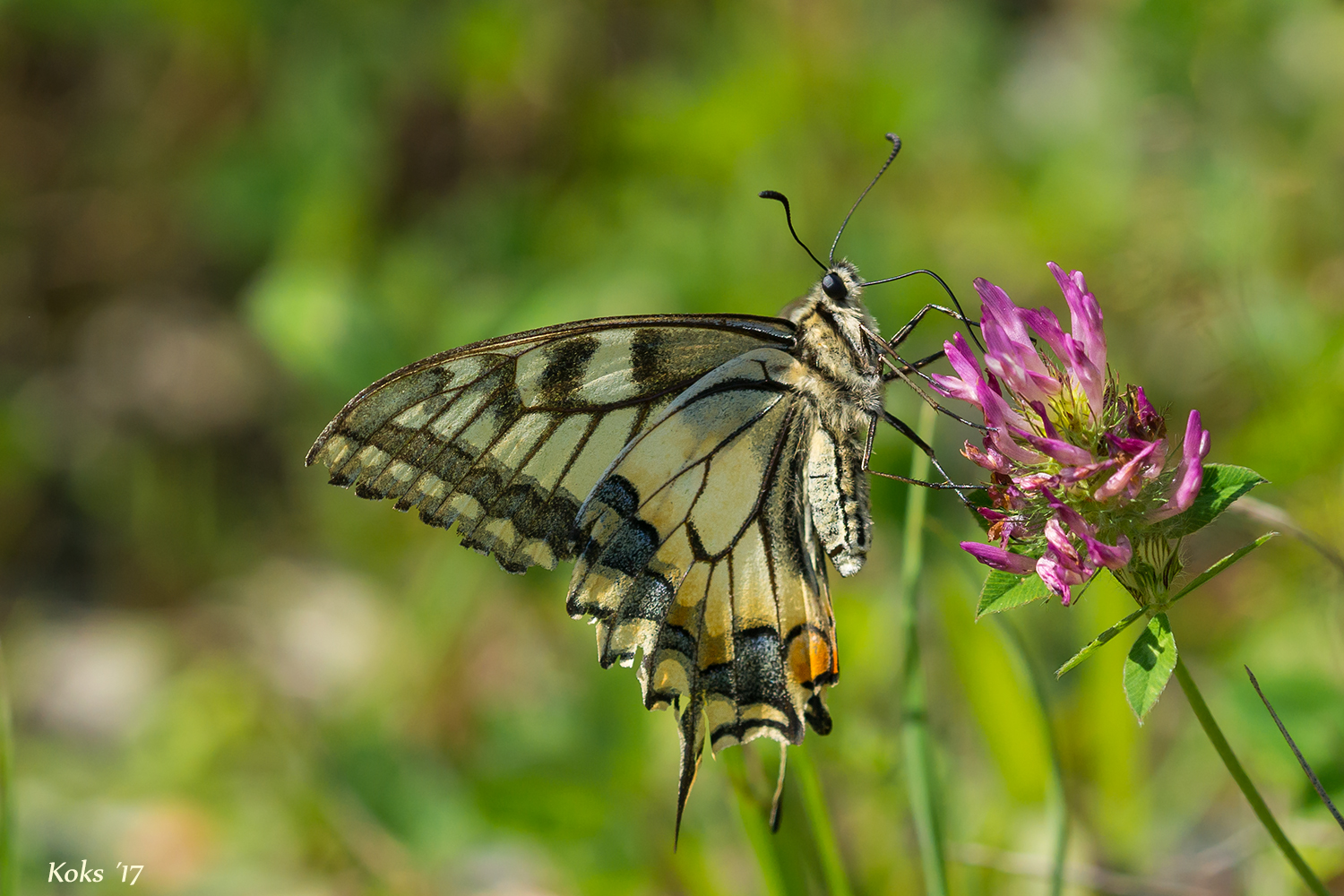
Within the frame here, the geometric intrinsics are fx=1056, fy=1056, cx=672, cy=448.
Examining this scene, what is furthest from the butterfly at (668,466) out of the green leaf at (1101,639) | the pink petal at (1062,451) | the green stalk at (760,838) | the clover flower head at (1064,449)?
the green leaf at (1101,639)

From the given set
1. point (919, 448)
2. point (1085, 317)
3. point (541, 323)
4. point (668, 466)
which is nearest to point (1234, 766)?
point (1085, 317)

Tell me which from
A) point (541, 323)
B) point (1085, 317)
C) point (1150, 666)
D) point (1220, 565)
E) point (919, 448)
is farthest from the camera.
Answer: point (541, 323)

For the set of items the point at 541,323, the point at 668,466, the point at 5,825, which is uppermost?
the point at 541,323

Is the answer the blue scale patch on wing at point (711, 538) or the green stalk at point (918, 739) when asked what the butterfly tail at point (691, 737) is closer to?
the blue scale patch on wing at point (711, 538)

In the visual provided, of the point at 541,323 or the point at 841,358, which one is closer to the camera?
the point at 841,358

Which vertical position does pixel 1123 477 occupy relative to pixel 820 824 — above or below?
above

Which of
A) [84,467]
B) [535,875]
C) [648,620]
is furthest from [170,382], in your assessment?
[648,620]

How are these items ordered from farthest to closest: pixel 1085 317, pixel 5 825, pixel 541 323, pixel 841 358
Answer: pixel 541 323 < pixel 841 358 < pixel 5 825 < pixel 1085 317

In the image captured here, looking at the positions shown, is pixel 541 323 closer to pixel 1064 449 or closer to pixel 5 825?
pixel 5 825
